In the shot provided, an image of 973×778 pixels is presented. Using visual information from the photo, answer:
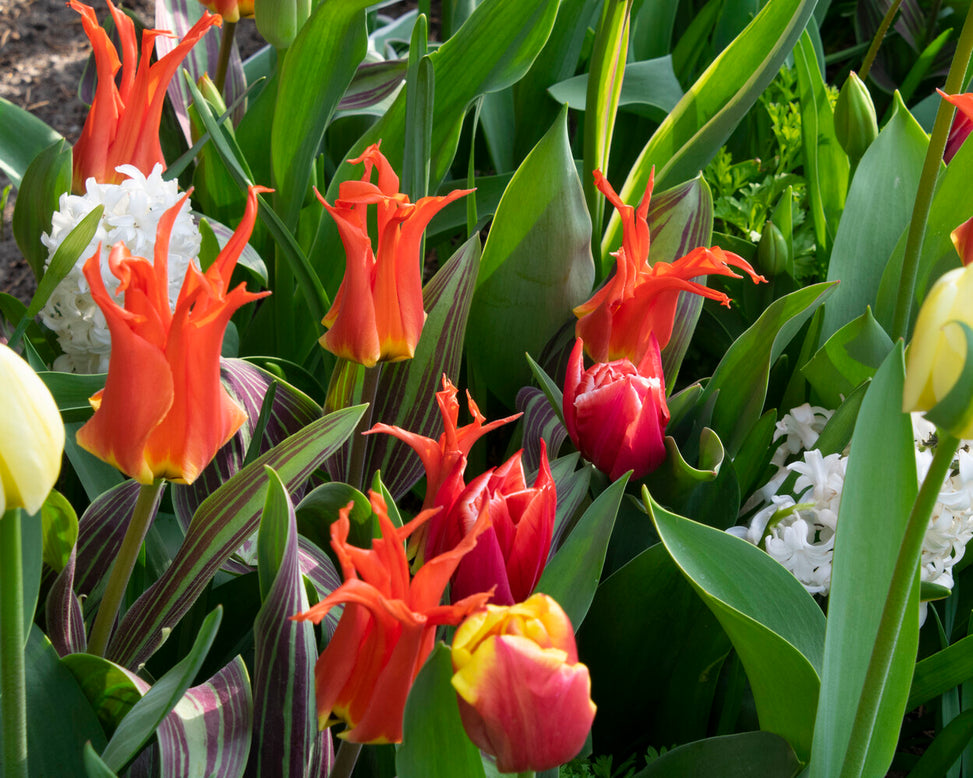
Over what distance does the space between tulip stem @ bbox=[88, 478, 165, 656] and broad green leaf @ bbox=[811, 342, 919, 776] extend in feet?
1.23

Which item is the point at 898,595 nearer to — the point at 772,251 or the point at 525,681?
the point at 525,681

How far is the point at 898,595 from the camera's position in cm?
41

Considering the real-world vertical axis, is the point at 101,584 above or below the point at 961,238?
below

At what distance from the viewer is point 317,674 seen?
1.51ft

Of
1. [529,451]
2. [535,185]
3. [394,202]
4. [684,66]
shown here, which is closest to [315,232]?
[535,185]

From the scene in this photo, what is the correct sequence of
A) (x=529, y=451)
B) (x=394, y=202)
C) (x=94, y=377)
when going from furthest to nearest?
(x=529, y=451), (x=94, y=377), (x=394, y=202)

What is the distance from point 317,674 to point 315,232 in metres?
0.75

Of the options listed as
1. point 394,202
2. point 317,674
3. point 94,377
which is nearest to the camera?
point 317,674

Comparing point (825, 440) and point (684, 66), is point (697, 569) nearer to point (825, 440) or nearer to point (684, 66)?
point (825, 440)

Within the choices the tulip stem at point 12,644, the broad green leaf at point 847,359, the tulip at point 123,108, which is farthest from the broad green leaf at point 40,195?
the broad green leaf at point 847,359

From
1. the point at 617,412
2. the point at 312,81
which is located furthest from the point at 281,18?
the point at 617,412

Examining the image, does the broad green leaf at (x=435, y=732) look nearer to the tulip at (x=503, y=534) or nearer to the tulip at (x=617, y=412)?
the tulip at (x=503, y=534)

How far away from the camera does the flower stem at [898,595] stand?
36 cm

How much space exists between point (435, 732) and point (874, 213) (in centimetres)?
73
